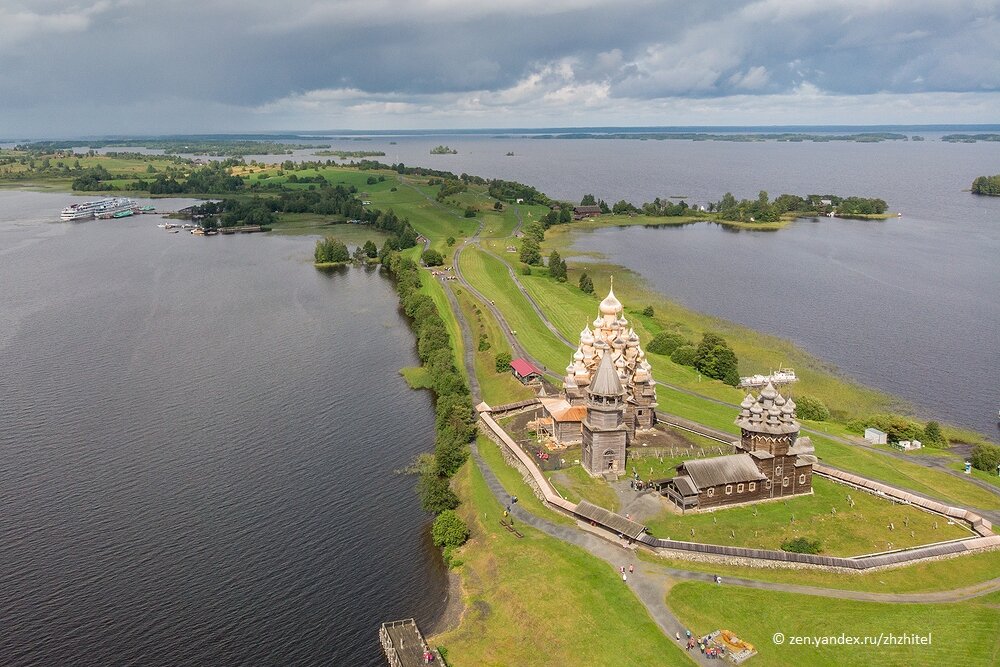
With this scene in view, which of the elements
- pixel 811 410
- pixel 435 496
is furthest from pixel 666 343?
pixel 435 496

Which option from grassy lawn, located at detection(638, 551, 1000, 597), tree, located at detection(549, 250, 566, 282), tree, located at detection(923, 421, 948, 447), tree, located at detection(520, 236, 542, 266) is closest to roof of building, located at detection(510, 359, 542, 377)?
grassy lawn, located at detection(638, 551, 1000, 597)

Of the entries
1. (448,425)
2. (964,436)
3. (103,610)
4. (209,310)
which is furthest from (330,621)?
(209,310)

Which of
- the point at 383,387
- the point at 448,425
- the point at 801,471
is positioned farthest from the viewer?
the point at 383,387

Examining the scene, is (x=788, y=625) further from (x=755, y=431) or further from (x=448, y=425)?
(x=448, y=425)

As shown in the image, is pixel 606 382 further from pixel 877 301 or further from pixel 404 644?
pixel 877 301

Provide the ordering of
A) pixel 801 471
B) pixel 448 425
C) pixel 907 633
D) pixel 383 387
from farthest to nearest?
pixel 383 387 → pixel 448 425 → pixel 801 471 → pixel 907 633

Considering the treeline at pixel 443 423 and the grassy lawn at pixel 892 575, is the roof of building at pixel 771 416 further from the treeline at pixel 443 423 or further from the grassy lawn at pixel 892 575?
the treeline at pixel 443 423

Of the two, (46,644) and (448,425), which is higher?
(448,425)
